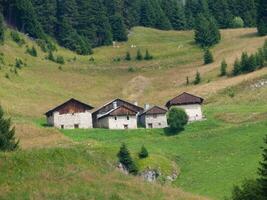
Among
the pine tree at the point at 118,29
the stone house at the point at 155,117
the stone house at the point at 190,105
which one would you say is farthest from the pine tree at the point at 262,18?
the stone house at the point at 155,117

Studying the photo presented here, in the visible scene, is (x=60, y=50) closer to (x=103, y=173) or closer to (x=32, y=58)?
(x=32, y=58)

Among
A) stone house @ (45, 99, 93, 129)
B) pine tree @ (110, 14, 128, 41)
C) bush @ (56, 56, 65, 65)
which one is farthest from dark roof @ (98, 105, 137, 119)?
pine tree @ (110, 14, 128, 41)

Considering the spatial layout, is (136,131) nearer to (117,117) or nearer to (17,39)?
(117,117)

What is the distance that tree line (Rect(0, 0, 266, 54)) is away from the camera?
150 metres

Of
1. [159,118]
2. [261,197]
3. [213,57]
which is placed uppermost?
[213,57]

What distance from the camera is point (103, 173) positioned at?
3616cm

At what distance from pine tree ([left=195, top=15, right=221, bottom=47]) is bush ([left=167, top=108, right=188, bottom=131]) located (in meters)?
57.8

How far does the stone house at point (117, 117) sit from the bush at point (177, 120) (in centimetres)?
677

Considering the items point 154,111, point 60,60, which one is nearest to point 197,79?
point 154,111

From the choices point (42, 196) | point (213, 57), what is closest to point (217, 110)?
point (213, 57)

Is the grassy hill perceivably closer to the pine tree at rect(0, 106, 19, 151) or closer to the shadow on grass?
the shadow on grass

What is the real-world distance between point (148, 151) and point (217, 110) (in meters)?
22.0

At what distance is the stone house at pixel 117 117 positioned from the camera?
94.3 m

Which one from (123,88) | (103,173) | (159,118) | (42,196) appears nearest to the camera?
(42,196)
